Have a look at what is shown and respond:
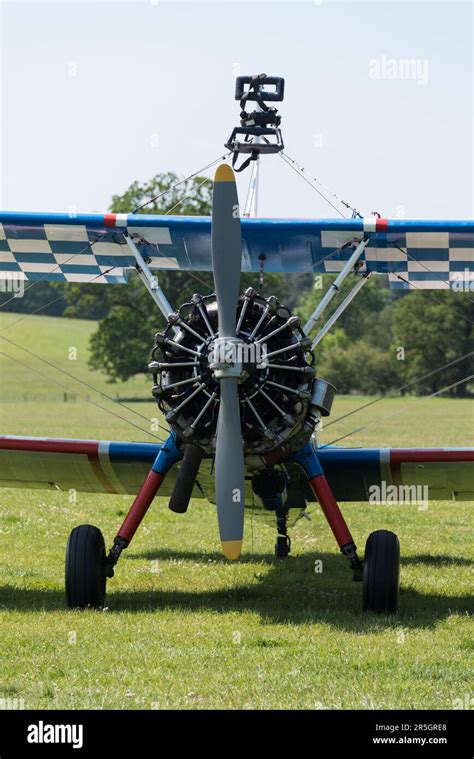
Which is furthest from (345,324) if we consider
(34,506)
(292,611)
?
(292,611)

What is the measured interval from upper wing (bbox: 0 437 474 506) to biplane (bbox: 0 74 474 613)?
0.02 metres

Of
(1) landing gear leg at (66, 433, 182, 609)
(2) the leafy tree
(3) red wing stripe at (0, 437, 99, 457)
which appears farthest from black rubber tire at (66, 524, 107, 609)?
(2) the leafy tree

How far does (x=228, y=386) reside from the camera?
25.9 ft

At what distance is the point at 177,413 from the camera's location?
8.18m

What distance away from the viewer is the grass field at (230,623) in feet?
20.6

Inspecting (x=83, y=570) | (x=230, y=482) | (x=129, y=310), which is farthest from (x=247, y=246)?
(x=129, y=310)

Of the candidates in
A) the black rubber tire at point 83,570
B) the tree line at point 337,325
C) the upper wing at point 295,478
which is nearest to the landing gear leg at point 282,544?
the upper wing at point 295,478

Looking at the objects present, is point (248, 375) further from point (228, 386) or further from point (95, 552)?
point (95, 552)

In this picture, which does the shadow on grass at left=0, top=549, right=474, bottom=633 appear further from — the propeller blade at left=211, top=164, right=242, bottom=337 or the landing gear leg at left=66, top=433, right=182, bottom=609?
the propeller blade at left=211, top=164, right=242, bottom=337

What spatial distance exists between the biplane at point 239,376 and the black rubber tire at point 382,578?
1 centimetres

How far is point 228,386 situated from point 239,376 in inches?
4.2

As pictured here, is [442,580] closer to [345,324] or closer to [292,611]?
[292,611]

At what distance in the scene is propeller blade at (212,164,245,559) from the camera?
7938 mm
